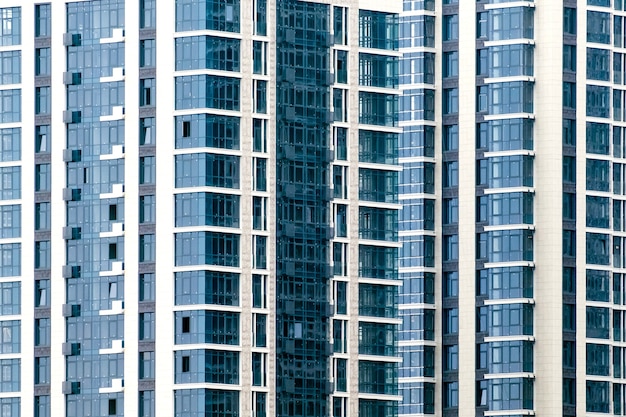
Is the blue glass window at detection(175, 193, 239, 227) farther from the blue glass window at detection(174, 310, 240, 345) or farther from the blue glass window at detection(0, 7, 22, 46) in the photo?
the blue glass window at detection(0, 7, 22, 46)

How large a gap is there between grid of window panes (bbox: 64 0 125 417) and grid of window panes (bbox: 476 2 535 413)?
30.3 m

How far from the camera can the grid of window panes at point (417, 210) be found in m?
173

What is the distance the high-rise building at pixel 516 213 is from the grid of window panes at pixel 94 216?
30619mm

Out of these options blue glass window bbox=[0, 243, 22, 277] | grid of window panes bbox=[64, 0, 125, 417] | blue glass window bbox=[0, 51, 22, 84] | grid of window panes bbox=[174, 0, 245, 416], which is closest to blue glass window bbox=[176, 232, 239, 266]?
grid of window panes bbox=[174, 0, 245, 416]

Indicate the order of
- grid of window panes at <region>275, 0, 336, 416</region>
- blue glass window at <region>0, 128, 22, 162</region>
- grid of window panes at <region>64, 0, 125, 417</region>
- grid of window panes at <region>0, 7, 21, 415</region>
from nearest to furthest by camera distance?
grid of window panes at <region>64, 0, 125, 417</region> < grid of window panes at <region>275, 0, 336, 416</region> < grid of window panes at <region>0, 7, 21, 415</region> < blue glass window at <region>0, 128, 22, 162</region>

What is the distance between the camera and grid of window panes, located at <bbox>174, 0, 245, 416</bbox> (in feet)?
468

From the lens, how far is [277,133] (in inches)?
5748

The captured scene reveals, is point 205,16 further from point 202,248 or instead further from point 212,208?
point 202,248

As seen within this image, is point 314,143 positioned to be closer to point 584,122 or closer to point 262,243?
point 262,243

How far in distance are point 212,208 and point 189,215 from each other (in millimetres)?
1180

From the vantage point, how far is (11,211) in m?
148

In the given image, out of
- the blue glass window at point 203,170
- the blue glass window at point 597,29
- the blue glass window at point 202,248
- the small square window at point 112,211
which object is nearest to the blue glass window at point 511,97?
the blue glass window at point 597,29

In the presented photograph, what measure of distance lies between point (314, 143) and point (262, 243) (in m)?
6.30

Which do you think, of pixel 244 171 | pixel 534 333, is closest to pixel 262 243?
pixel 244 171
